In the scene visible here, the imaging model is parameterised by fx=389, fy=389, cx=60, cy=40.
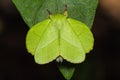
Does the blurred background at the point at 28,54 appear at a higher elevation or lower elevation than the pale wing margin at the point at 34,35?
lower

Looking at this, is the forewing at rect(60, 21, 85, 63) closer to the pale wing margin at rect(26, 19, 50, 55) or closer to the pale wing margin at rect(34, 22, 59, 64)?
the pale wing margin at rect(34, 22, 59, 64)

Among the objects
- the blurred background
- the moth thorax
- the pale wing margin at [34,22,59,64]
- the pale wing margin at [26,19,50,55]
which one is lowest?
the blurred background

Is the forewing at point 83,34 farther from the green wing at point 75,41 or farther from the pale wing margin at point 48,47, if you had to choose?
the pale wing margin at point 48,47

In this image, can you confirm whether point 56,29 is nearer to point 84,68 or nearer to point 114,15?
point 84,68

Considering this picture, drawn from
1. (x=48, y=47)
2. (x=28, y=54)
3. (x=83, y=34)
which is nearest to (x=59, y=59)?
(x=48, y=47)

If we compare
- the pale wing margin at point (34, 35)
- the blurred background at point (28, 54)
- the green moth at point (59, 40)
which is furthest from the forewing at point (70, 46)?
the blurred background at point (28, 54)

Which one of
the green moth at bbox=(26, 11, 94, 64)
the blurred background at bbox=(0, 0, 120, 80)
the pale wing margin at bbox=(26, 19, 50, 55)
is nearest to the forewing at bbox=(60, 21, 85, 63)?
the green moth at bbox=(26, 11, 94, 64)

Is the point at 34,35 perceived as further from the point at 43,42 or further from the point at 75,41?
the point at 75,41

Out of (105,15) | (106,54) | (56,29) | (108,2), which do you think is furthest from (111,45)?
(56,29)
